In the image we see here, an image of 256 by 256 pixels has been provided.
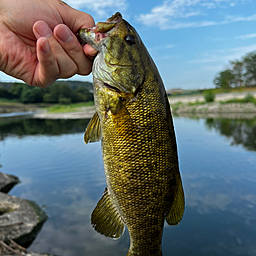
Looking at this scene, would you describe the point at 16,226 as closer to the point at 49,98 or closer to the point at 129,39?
the point at 129,39

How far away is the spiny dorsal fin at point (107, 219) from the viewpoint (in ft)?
8.38

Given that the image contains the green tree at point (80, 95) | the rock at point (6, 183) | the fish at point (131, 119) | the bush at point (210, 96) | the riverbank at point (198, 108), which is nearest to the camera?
the fish at point (131, 119)

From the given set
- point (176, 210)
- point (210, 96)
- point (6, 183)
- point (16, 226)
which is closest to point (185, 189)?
point (16, 226)

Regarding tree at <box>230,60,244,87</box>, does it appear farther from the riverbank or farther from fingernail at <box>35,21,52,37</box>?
fingernail at <box>35,21,52,37</box>

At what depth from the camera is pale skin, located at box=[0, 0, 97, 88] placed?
2332 millimetres

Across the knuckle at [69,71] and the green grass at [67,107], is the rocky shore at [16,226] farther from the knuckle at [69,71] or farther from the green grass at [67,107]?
the green grass at [67,107]

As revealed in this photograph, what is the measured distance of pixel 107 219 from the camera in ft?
8.40

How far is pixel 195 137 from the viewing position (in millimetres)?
32969

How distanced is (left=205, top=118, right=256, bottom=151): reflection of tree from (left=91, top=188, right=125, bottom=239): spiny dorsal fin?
28.4 m

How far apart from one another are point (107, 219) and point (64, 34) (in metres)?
1.88

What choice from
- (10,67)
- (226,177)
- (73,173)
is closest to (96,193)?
(73,173)

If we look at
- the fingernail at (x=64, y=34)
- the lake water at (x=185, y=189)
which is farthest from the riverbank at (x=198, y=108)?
the fingernail at (x=64, y=34)

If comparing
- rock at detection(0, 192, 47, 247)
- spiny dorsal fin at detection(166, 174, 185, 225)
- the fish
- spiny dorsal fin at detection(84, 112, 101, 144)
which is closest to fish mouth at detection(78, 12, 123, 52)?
the fish

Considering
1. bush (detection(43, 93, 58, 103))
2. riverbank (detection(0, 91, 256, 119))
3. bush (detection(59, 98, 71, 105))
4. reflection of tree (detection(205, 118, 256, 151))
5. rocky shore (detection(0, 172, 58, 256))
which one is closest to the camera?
rocky shore (detection(0, 172, 58, 256))
